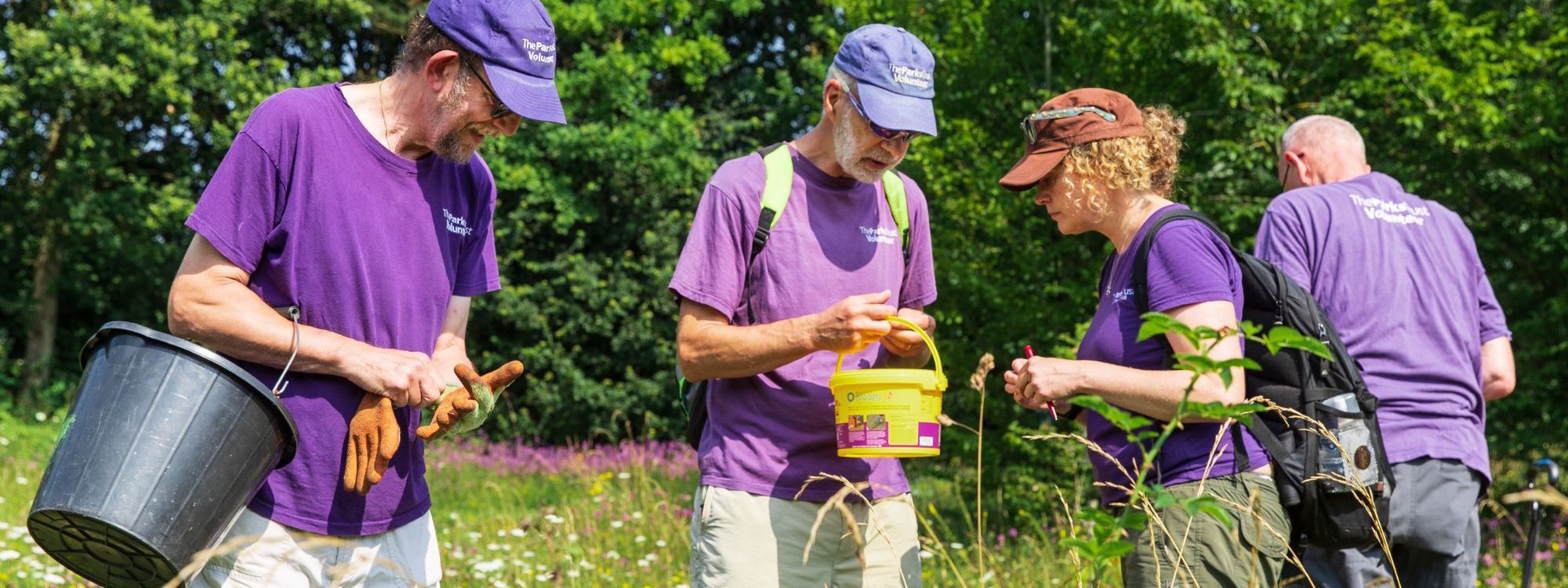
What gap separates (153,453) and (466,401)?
0.52 meters

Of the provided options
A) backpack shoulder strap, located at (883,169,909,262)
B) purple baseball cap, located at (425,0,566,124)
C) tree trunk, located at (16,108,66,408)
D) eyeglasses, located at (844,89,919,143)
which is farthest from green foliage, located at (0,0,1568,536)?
purple baseball cap, located at (425,0,566,124)

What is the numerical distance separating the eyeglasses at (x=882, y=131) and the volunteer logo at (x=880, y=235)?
234mm

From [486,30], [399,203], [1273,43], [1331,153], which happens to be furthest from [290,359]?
[1273,43]

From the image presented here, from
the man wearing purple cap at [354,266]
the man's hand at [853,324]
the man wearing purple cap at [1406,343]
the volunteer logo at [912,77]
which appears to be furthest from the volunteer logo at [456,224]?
the man wearing purple cap at [1406,343]

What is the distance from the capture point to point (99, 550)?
206cm

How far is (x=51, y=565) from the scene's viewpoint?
495 centimetres

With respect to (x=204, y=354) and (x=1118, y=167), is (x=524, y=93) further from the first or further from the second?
(x=1118, y=167)

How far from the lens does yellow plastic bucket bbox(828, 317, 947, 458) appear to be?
243 centimetres

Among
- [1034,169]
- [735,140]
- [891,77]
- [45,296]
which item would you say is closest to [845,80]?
[891,77]

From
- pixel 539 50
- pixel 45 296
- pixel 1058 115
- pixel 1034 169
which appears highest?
pixel 539 50

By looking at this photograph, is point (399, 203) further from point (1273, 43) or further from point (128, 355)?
point (1273, 43)

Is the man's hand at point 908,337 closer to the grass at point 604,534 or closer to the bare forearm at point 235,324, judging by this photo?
the grass at point 604,534

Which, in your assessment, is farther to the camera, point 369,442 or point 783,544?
point 783,544

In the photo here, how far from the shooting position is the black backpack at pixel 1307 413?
2715 mm
